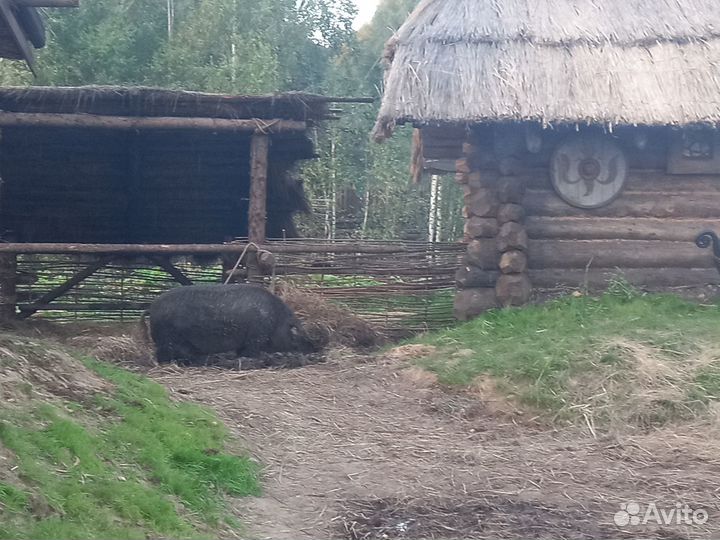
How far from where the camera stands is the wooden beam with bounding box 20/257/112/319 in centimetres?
1176

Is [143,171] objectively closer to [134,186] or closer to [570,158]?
[134,186]

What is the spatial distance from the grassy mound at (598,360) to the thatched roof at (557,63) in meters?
2.19

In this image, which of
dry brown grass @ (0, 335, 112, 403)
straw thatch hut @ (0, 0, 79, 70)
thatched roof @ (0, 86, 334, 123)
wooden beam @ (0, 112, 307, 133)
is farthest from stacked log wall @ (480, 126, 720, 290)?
dry brown grass @ (0, 335, 112, 403)

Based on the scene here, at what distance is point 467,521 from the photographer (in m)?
4.97

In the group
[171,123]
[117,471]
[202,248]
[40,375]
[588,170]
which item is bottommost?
[117,471]

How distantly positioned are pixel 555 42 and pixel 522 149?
139 centimetres

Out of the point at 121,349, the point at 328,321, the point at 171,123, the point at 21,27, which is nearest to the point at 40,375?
the point at 21,27

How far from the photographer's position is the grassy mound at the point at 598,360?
7113 mm

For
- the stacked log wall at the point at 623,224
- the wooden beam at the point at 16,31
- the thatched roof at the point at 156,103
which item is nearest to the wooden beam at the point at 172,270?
the thatched roof at the point at 156,103

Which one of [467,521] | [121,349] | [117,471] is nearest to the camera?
[117,471]

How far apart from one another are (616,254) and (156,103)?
18.5ft

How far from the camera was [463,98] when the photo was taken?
10.2m

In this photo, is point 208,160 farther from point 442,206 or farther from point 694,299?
point 442,206

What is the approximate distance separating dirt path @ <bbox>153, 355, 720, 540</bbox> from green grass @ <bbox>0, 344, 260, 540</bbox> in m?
0.27
